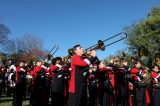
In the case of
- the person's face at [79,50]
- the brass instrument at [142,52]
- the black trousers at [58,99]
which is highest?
the brass instrument at [142,52]

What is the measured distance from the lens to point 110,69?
36.1 feet

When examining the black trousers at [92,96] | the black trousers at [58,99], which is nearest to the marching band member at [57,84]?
the black trousers at [58,99]

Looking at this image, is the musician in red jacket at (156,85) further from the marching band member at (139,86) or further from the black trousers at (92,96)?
the black trousers at (92,96)

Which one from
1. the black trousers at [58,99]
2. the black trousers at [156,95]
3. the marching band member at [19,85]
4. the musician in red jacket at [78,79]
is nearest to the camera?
the musician in red jacket at [78,79]

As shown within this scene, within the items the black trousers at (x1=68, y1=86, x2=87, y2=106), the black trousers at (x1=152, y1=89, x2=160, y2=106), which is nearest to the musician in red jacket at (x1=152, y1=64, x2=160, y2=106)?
the black trousers at (x1=152, y1=89, x2=160, y2=106)

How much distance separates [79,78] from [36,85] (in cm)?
404

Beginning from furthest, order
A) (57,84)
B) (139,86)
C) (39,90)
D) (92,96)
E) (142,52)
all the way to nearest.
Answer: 1. (142,52)
2. (39,90)
3. (92,96)
4. (139,86)
5. (57,84)

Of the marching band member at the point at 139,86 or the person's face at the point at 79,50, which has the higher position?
the person's face at the point at 79,50

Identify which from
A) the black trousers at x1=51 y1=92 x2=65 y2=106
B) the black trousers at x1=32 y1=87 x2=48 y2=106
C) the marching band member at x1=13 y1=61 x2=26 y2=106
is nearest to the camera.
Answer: the black trousers at x1=51 y1=92 x2=65 y2=106

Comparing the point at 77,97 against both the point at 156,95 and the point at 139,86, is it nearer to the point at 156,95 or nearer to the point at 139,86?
the point at 139,86

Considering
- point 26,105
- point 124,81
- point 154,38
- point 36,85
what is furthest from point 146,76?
point 154,38

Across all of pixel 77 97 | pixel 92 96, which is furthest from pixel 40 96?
pixel 77 97

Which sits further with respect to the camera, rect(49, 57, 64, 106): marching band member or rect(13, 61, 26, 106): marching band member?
rect(13, 61, 26, 106): marching band member

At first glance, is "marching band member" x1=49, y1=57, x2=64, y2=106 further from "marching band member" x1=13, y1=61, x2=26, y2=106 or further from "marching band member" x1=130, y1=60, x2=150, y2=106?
"marching band member" x1=130, y1=60, x2=150, y2=106
